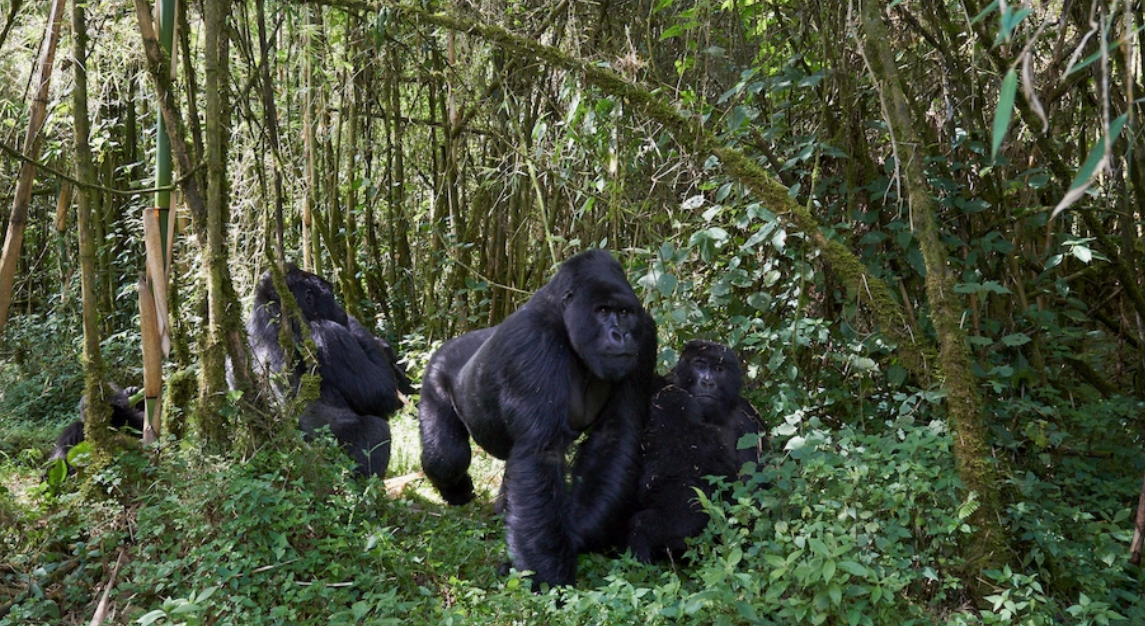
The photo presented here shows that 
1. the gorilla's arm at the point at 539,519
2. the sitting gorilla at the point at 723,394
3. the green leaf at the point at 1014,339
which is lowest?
the gorilla's arm at the point at 539,519

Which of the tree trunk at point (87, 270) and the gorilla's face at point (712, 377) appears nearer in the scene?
the tree trunk at point (87, 270)

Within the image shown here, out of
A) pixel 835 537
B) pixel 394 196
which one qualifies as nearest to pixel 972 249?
pixel 835 537

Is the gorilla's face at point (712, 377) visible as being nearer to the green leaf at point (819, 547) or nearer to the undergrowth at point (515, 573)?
the undergrowth at point (515, 573)

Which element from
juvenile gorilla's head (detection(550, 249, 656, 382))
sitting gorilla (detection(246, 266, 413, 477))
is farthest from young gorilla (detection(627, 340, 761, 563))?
sitting gorilla (detection(246, 266, 413, 477))

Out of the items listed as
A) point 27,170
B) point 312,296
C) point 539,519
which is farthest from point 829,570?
point 312,296

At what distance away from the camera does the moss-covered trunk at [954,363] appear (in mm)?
3039

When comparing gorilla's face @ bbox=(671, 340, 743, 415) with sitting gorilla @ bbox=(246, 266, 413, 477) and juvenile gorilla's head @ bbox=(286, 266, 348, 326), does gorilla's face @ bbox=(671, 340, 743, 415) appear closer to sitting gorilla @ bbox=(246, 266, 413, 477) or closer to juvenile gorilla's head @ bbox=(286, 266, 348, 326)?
sitting gorilla @ bbox=(246, 266, 413, 477)

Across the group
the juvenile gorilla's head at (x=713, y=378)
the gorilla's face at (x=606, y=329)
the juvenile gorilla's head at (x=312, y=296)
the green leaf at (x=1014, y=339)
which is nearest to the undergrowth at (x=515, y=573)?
the juvenile gorilla's head at (x=713, y=378)

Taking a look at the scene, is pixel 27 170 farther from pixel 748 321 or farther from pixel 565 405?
pixel 748 321

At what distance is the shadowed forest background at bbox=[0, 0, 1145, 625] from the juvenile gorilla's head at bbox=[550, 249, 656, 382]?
0.25m

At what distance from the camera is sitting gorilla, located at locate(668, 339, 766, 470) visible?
12.9 ft

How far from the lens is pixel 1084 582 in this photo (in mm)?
3094

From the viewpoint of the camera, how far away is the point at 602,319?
150 inches

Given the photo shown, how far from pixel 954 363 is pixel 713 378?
1098 millimetres
